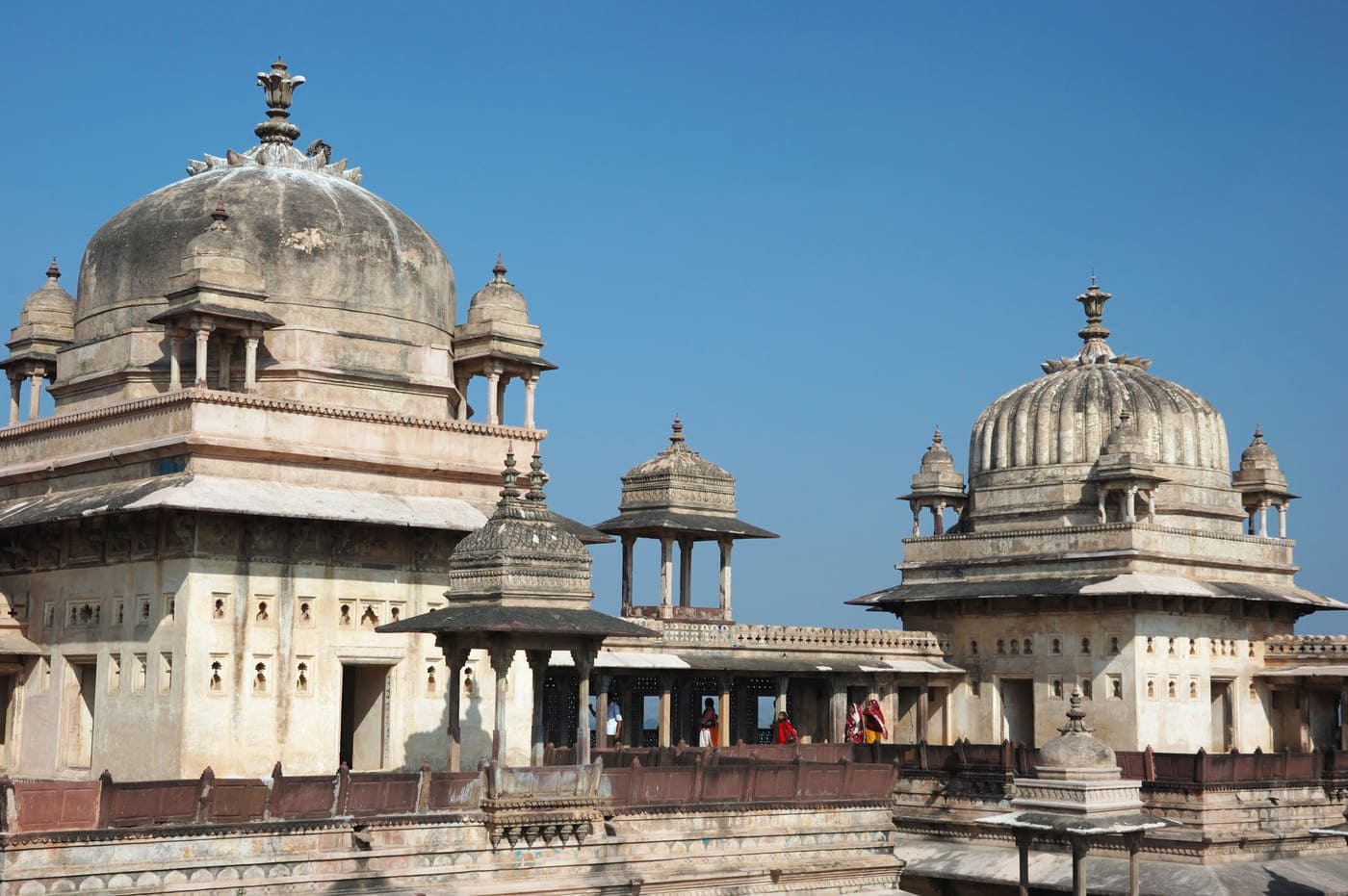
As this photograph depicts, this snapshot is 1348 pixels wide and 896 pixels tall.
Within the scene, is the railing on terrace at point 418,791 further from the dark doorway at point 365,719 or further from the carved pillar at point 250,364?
the carved pillar at point 250,364

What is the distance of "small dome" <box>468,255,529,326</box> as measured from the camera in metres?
30.4

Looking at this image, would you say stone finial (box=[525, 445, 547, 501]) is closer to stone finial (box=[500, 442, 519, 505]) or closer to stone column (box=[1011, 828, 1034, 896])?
stone finial (box=[500, 442, 519, 505])

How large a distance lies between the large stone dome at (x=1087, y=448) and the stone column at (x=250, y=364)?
66.9ft

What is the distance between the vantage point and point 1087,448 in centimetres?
4131

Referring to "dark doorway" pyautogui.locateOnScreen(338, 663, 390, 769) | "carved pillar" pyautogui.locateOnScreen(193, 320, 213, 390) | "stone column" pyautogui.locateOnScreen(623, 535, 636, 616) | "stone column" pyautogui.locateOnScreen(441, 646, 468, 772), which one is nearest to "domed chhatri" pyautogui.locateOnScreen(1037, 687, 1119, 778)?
"stone column" pyautogui.locateOnScreen(441, 646, 468, 772)

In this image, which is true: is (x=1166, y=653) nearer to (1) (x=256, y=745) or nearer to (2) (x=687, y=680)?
(2) (x=687, y=680)

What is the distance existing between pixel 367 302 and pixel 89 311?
448 cm

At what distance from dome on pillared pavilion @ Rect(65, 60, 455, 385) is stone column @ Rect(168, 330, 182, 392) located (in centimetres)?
150

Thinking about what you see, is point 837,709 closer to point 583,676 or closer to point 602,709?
point 602,709

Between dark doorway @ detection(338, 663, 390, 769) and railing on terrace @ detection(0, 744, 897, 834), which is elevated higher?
dark doorway @ detection(338, 663, 390, 769)

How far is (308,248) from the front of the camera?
2819cm

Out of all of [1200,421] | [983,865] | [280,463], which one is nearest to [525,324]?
[280,463]

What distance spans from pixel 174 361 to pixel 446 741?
681cm

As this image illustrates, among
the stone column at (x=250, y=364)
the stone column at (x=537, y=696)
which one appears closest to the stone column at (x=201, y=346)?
the stone column at (x=250, y=364)
